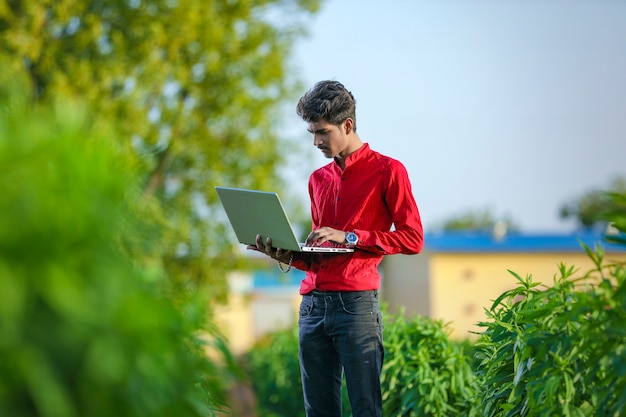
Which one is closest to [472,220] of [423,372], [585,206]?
[585,206]

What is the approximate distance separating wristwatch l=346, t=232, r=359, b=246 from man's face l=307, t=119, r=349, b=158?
359 mm

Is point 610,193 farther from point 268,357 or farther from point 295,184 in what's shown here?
point 295,184

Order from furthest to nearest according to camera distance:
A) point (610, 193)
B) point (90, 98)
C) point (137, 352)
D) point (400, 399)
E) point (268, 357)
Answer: point (90, 98)
point (268, 357)
point (400, 399)
point (610, 193)
point (137, 352)

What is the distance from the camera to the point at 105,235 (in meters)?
1.76

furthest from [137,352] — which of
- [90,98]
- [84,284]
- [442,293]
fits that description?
[442,293]

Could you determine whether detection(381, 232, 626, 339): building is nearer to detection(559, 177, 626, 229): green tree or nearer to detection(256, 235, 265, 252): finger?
detection(256, 235, 265, 252): finger

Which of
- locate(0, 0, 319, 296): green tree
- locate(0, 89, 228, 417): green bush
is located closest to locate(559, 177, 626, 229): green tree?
locate(0, 0, 319, 296): green tree

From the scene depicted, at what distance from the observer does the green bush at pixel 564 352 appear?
253 cm

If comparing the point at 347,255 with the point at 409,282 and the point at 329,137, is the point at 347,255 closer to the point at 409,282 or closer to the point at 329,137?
the point at 329,137

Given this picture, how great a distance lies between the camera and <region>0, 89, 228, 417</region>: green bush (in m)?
1.65

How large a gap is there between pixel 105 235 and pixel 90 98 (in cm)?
1389

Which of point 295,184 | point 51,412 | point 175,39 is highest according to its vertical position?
→ point 175,39

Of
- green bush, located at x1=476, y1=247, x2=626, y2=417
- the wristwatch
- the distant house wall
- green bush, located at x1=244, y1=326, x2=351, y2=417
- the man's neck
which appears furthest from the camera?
the distant house wall

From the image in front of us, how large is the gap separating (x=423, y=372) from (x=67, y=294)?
351cm
